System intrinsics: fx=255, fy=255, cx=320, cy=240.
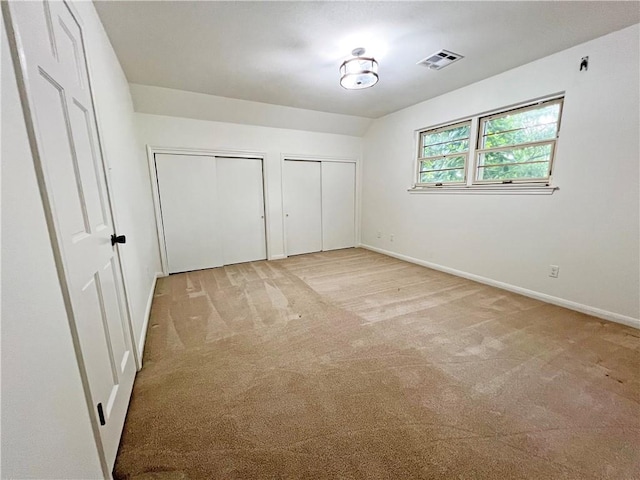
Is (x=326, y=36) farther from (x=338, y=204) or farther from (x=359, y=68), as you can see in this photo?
(x=338, y=204)

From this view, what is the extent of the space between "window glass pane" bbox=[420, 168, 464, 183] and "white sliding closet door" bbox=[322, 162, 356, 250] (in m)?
1.60

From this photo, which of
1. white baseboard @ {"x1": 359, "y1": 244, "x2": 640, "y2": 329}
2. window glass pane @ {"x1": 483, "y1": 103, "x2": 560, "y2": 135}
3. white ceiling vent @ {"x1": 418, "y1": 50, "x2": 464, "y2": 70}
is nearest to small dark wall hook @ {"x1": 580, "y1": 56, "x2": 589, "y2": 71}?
window glass pane @ {"x1": 483, "y1": 103, "x2": 560, "y2": 135}

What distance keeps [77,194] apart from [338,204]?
4.52 meters

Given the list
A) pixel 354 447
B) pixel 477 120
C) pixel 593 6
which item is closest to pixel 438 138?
pixel 477 120

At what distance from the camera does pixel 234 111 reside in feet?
12.8

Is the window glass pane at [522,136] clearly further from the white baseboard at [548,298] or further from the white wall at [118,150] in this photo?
the white wall at [118,150]

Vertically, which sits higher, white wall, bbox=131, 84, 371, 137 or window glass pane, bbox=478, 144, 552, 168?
white wall, bbox=131, 84, 371, 137

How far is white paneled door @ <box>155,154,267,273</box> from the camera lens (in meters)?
3.88

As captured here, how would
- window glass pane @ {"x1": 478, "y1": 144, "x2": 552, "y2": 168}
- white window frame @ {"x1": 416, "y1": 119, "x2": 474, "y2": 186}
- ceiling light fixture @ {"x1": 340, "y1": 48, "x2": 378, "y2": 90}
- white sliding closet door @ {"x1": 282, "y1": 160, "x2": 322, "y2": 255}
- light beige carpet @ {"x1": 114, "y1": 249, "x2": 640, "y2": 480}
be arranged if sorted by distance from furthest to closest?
1. white sliding closet door @ {"x1": 282, "y1": 160, "x2": 322, "y2": 255}
2. white window frame @ {"x1": 416, "y1": 119, "x2": 474, "y2": 186}
3. window glass pane @ {"x1": 478, "y1": 144, "x2": 552, "y2": 168}
4. ceiling light fixture @ {"x1": 340, "y1": 48, "x2": 378, "y2": 90}
5. light beige carpet @ {"x1": 114, "y1": 249, "x2": 640, "y2": 480}

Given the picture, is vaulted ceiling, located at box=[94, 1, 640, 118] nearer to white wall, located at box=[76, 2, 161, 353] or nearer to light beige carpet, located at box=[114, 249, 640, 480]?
white wall, located at box=[76, 2, 161, 353]

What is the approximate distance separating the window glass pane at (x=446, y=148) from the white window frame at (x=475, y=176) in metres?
0.10

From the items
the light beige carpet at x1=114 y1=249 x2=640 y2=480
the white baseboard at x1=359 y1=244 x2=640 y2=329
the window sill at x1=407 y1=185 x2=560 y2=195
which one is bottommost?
the light beige carpet at x1=114 y1=249 x2=640 y2=480

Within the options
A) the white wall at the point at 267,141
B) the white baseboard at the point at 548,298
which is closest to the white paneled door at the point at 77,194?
the white wall at the point at 267,141

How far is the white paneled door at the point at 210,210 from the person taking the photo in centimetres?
388
